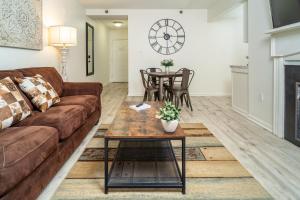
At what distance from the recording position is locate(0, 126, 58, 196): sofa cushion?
4.51 feet

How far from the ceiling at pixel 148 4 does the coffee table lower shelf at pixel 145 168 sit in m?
4.54

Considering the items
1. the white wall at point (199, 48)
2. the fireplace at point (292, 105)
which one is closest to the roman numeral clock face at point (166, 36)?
the white wall at point (199, 48)

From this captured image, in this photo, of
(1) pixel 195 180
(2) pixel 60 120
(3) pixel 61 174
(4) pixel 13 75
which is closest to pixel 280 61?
(1) pixel 195 180

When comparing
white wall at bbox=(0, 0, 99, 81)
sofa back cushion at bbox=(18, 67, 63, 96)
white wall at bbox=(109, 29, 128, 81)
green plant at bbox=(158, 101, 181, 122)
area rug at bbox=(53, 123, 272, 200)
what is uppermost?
white wall at bbox=(109, 29, 128, 81)

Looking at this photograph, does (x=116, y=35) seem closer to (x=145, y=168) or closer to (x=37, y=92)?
(x=37, y=92)

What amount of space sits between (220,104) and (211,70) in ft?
5.92

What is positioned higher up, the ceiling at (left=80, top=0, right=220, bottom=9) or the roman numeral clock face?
the ceiling at (left=80, top=0, right=220, bottom=9)

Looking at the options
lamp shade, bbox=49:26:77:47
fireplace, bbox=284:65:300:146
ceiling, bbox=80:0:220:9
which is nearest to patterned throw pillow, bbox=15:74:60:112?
lamp shade, bbox=49:26:77:47

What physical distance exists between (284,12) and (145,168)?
7.77ft

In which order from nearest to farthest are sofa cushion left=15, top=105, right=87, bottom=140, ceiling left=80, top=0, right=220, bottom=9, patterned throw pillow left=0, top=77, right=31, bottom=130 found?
patterned throw pillow left=0, top=77, right=31, bottom=130 → sofa cushion left=15, top=105, right=87, bottom=140 → ceiling left=80, top=0, right=220, bottom=9

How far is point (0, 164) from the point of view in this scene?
1.36 meters

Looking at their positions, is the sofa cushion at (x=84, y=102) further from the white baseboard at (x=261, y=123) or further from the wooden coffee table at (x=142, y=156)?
the white baseboard at (x=261, y=123)

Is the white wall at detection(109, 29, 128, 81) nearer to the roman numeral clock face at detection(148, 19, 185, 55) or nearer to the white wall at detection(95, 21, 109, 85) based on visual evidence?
the white wall at detection(95, 21, 109, 85)

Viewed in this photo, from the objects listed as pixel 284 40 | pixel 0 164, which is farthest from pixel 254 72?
pixel 0 164
